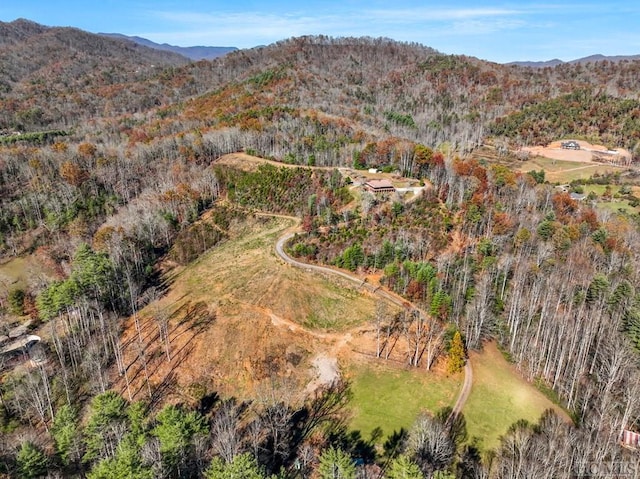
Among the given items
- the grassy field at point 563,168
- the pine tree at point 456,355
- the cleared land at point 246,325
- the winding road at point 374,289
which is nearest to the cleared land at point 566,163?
the grassy field at point 563,168

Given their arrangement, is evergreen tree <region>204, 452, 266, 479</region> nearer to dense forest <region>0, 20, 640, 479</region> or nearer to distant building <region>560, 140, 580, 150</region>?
dense forest <region>0, 20, 640, 479</region>

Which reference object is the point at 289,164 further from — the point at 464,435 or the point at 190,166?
the point at 464,435

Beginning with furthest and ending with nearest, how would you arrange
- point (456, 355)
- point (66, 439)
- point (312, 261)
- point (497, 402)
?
point (312, 261), point (456, 355), point (497, 402), point (66, 439)

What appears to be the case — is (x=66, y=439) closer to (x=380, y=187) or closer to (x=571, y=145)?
(x=380, y=187)

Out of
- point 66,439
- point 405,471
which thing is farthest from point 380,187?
point 66,439

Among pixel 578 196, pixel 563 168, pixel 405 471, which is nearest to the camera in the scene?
pixel 405 471
